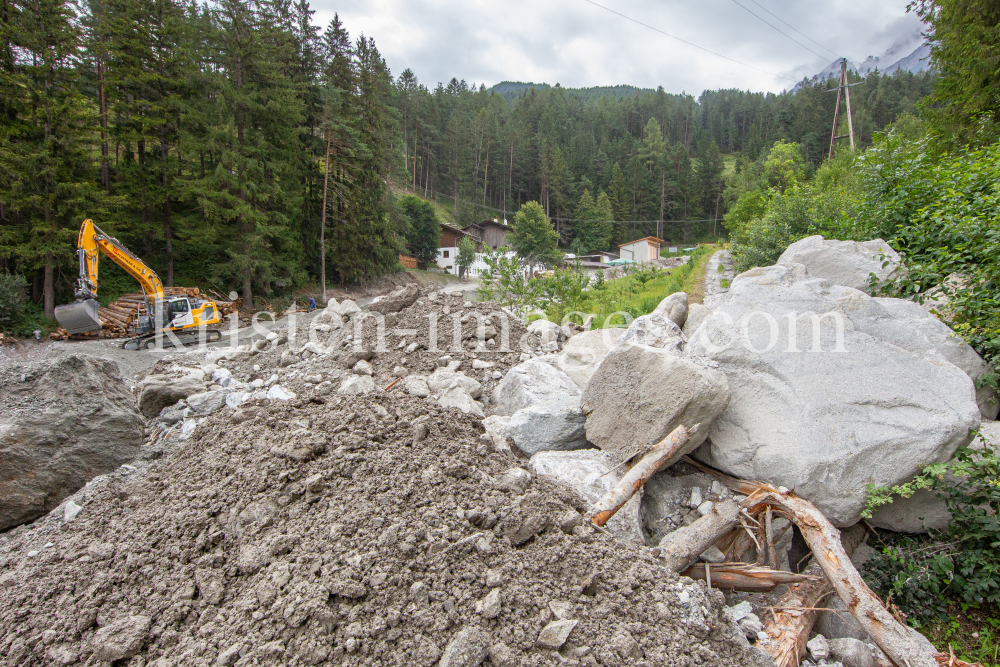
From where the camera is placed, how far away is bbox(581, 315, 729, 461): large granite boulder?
3771 millimetres

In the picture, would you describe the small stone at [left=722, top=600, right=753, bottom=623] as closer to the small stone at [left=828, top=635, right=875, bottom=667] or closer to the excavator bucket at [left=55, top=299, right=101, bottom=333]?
the small stone at [left=828, top=635, right=875, bottom=667]

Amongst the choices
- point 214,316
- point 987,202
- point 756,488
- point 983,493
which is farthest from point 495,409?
point 214,316

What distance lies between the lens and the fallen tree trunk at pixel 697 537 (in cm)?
302

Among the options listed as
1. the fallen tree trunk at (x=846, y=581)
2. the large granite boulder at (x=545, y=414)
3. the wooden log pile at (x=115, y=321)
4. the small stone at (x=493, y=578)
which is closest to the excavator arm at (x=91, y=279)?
the wooden log pile at (x=115, y=321)

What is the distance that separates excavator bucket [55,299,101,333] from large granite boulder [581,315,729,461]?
15.4 meters

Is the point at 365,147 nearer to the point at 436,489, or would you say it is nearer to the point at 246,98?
the point at 246,98

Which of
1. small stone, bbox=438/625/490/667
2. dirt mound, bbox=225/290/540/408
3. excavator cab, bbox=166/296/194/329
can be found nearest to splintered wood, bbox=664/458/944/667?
small stone, bbox=438/625/490/667

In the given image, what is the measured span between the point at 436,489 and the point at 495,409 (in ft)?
10.2

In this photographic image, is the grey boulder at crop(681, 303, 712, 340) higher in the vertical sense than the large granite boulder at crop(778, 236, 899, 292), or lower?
lower

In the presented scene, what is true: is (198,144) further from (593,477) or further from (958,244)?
(958,244)

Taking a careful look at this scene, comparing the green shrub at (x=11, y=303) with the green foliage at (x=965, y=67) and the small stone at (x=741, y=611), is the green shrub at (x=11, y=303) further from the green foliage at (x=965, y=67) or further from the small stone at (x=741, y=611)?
the green foliage at (x=965, y=67)

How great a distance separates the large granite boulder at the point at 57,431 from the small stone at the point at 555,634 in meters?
4.62

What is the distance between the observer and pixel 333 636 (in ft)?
6.31

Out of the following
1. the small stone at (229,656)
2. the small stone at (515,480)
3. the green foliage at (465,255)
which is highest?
the green foliage at (465,255)
